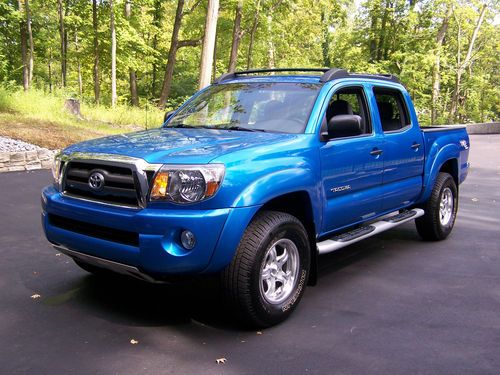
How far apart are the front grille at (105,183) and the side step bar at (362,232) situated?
1665 mm

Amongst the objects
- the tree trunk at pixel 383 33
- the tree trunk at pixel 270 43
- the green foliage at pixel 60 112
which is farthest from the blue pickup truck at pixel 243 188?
the tree trunk at pixel 383 33

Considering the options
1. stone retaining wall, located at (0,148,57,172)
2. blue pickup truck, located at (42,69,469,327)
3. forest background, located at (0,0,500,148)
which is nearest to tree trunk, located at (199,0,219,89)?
forest background, located at (0,0,500,148)

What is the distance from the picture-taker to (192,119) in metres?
4.97

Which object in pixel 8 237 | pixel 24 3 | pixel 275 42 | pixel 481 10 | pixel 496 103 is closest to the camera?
pixel 8 237

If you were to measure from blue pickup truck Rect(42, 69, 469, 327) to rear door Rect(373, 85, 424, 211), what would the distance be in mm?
25

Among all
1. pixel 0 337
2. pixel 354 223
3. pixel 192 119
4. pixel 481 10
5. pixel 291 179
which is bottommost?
pixel 0 337

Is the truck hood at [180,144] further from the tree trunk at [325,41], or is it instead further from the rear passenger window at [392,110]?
the tree trunk at [325,41]

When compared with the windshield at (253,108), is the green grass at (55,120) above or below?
below

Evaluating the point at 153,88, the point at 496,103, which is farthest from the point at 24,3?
the point at 496,103

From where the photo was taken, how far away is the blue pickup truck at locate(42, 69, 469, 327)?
10.9 feet

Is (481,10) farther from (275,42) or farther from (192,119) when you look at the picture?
(192,119)

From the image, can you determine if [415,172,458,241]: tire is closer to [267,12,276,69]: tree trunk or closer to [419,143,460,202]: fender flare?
[419,143,460,202]: fender flare

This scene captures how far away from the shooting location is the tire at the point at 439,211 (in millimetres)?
6172

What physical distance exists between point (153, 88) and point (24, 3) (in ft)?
44.1
